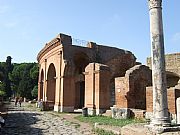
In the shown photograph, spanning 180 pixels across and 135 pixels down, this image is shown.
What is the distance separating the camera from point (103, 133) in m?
9.84

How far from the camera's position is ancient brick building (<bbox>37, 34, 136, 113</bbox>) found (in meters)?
18.7

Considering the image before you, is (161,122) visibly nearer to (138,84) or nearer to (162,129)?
(162,129)

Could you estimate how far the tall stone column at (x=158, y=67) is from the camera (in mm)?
7109

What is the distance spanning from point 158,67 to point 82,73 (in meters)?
17.8

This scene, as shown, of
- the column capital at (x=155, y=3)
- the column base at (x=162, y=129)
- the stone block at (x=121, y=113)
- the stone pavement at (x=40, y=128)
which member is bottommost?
the stone pavement at (x=40, y=128)

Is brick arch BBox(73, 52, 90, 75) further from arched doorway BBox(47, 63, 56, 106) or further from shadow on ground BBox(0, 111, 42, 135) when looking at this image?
shadow on ground BBox(0, 111, 42, 135)

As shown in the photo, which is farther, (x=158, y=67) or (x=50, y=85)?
(x=50, y=85)

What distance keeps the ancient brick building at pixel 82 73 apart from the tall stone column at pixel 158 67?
1099 centimetres

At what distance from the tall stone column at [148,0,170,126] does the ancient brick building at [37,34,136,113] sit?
433 inches

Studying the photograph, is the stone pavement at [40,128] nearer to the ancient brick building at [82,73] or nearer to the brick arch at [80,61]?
the ancient brick building at [82,73]

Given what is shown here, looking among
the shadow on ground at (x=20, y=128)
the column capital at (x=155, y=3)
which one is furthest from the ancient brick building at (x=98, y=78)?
the shadow on ground at (x=20, y=128)


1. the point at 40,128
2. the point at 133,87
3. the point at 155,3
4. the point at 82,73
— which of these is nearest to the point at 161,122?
the point at 155,3

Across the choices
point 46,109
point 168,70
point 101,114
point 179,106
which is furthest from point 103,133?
point 46,109

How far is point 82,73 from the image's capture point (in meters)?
25.0
